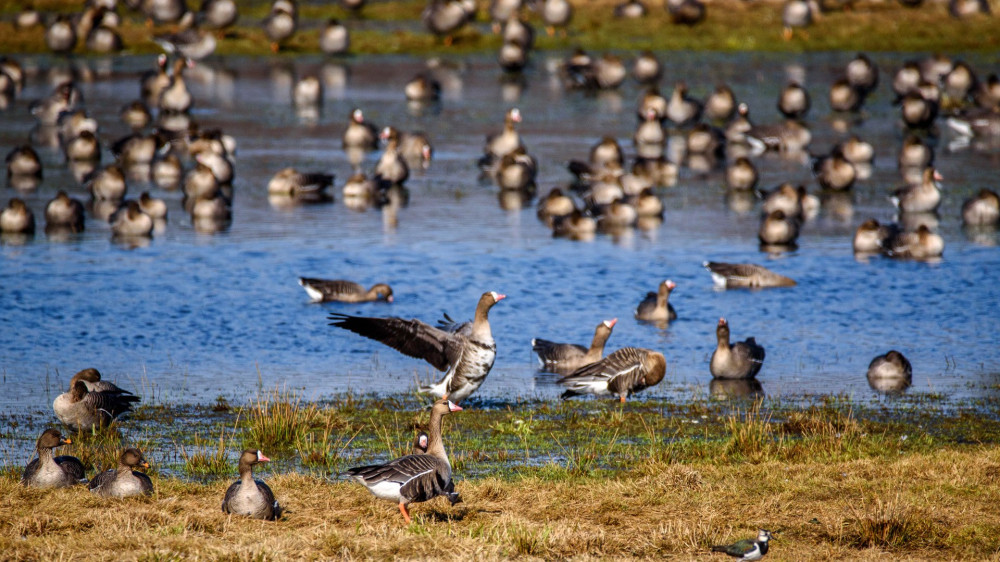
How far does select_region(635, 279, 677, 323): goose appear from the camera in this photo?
18948 mm

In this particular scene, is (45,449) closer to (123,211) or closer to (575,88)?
(123,211)

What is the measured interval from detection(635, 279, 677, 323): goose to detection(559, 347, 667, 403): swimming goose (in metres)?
3.69

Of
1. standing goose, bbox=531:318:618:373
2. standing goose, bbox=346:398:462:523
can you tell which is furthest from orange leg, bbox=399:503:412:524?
standing goose, bbox=531:318:618:373

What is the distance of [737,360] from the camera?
16.0m

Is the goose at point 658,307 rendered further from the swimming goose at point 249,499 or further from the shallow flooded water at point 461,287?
the swimming goose at point 249,499

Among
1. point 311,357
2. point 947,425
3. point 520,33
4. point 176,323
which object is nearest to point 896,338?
point 947,425

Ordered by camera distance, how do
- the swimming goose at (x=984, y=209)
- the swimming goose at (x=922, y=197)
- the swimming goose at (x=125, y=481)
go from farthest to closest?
the swimming goose at (x=922, y=197), the swimming goose at (x=984, y=209), the swimming goose at (x=125, y=481)

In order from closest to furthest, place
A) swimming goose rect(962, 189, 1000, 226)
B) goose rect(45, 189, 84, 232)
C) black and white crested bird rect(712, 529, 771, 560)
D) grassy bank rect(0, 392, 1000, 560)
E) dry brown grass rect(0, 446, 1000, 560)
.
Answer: black and white crested bird rect(712, 529, 771, 560), dry brown grass rect(0, 446, 1000, 560), grassy bank rect(0, 392, 1000, 560), goose rect(45, 189, 84, 232), swimming goose rect(962, 189, 1000, 226)

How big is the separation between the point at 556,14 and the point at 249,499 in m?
47.5

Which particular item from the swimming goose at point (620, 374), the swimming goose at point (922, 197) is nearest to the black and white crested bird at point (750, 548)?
the swimming goose at point (620, 374)

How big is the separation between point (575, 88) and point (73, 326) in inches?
1204

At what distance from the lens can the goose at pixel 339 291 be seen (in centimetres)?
2022

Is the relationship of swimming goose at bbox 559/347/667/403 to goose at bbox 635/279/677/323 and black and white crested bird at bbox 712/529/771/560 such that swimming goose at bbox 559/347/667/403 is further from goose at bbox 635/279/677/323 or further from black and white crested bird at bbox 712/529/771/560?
black and white crested bird at bbox 712/529/771/560

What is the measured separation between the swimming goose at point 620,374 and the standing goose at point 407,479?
5.22 m
